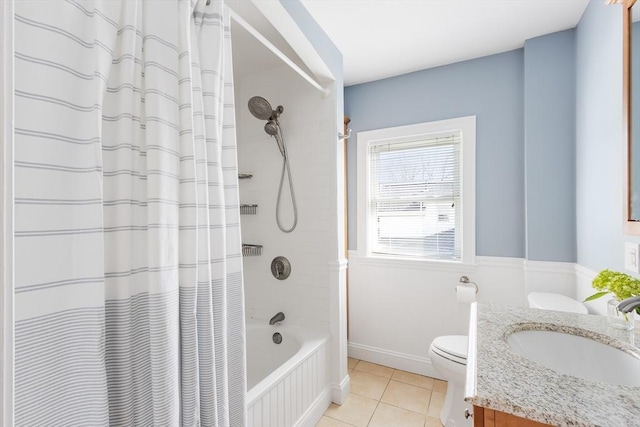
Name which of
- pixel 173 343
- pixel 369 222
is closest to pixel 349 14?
pixel 369 222

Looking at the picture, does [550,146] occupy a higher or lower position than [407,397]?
higher

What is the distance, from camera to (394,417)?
192 centimetres

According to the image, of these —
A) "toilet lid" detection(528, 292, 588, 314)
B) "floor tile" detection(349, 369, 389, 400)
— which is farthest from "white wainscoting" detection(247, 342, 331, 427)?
"toilet lid" detection(528, 292, 588, 314)

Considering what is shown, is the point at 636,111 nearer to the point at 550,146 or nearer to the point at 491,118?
the point at 550,146

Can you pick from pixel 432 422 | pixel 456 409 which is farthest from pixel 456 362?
pixel 432 422

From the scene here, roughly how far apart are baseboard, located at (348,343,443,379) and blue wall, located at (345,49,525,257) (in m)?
1.03

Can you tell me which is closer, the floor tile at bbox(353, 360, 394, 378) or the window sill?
the window sill

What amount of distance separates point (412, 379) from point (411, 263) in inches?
36.4

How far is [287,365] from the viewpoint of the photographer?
1.65 metres

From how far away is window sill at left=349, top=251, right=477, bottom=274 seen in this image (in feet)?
7.71

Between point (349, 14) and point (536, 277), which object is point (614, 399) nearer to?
point (536, 277)

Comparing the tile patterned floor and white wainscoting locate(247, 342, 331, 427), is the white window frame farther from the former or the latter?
white wainscoting locate(247, 342, 331, 427)

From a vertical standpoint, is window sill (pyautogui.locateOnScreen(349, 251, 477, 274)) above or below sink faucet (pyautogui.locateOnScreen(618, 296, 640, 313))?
below

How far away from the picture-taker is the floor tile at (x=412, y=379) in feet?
7.51
